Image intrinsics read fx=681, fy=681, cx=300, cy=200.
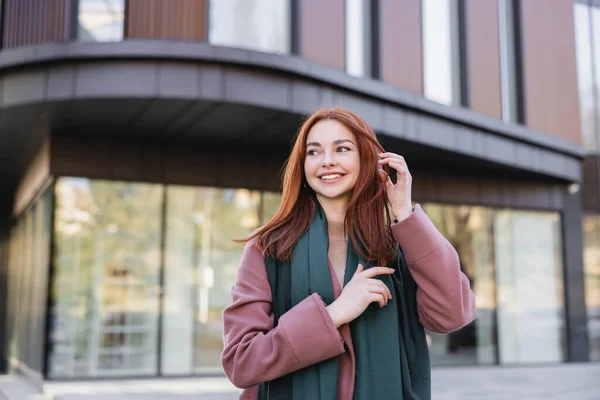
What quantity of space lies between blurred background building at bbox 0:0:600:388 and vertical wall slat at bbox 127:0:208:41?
3 cm

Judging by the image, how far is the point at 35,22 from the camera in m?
9.38

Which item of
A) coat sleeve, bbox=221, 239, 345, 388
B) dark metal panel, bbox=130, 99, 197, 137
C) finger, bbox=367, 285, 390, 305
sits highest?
dark metal panel, bbox=130, 99, 197, 137

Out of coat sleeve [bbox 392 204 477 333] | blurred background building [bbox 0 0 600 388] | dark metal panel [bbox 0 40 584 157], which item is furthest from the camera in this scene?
blurred background building [bbox 0 0 600 388]

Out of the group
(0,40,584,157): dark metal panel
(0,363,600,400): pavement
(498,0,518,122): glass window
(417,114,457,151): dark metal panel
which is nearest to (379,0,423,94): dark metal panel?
(417,114,457,151): dark metal panel

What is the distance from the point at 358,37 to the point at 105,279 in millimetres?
5838

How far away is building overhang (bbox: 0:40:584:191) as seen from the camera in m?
8.53

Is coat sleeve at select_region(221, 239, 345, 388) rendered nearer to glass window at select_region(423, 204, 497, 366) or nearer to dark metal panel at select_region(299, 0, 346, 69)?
dark metal panel at select_region(299, 0, 346, 69)

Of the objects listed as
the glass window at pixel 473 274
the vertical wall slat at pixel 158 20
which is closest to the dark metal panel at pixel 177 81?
the vertical wall slat at pixel 158 20

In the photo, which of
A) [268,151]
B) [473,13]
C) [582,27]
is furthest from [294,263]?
[582,27]

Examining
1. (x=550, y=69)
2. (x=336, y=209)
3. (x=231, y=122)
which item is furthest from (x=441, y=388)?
(x=336, y=209)

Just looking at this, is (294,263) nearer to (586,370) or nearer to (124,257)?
(124,257)

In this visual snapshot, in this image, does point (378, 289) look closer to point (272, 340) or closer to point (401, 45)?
point (272, 340)

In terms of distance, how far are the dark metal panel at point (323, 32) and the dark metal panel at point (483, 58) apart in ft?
11.4

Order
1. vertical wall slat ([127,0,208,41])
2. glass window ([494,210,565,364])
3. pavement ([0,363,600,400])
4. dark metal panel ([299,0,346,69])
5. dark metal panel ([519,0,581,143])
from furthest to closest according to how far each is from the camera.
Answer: glass window ([494,210,565,364]) → dark metal panel ([519,0,581,143]) → dark metal panel ([299,0,346,69]) → vertical wall slat ([127,0,208,41]) → pavement ([0,363,600,400])
